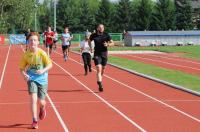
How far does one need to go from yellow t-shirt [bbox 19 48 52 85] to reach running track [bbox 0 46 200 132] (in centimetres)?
94

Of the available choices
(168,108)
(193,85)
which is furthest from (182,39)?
(168,108)

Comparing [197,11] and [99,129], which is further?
[197,11]

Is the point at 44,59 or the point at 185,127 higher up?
the point at 44,59

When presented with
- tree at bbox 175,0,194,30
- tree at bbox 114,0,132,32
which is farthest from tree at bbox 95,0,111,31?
tree at bbox 175,0,194,30

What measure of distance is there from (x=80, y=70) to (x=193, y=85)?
7.14m

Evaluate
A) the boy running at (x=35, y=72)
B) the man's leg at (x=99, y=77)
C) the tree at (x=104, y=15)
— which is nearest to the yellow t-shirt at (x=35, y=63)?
the boy running at (x=35, y=72)

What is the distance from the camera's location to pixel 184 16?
9369 centimetres

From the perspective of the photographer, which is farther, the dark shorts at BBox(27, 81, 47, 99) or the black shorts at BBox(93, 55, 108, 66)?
the black shorts at BBox(93, 55, 108, 66)

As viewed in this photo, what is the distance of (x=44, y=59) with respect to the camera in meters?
9.82

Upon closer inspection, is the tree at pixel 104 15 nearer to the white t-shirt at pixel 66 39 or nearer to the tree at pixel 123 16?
the tree at pixel 123 16

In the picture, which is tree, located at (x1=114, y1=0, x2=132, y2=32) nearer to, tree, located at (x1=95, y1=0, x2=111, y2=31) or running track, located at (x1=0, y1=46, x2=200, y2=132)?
tree, located at (x1=95, y1=0, x2=111, y2=31)

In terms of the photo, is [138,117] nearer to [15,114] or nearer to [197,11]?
[15,114]

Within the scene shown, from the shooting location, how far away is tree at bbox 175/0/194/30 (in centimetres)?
9300

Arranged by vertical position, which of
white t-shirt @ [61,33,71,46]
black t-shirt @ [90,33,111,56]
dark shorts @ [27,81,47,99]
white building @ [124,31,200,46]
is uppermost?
black t-shirt @ [90,33,111,56]
